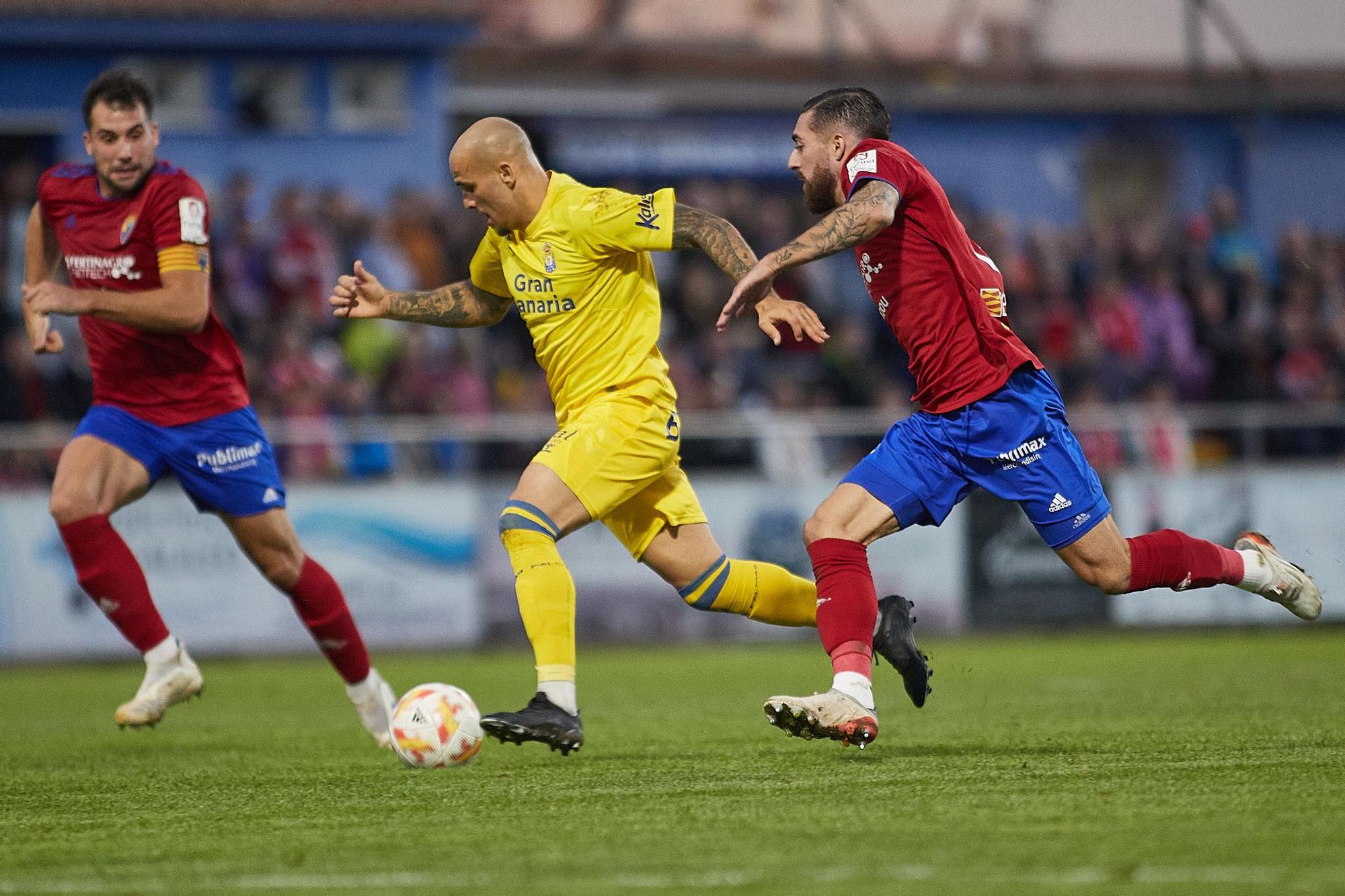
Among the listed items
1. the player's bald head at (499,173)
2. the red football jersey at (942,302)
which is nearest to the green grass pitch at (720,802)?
the red football jersey at (942,302)

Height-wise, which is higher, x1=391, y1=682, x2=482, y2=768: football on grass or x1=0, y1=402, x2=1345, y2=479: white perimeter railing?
x1=0, y1=402, x2=1345, y2=479: white perimeter railing

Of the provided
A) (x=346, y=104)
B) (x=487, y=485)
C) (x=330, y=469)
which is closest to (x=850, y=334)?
(x=487, y=485)

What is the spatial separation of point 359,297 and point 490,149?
0.97 meters

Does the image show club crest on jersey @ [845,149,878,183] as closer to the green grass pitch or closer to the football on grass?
the green grass pitch

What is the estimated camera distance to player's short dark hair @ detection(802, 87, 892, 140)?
22.4 ft

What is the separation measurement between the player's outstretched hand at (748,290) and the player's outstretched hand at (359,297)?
178cm

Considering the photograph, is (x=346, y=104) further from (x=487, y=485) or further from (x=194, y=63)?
(x=487, y=485)

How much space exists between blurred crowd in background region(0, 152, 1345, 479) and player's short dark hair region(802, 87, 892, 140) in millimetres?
8897

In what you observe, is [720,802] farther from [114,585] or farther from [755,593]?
[114,585]

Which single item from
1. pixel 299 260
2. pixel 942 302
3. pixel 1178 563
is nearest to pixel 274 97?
pixel 299 260

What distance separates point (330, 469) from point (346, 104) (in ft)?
25.8

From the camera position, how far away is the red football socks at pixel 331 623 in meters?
7.83

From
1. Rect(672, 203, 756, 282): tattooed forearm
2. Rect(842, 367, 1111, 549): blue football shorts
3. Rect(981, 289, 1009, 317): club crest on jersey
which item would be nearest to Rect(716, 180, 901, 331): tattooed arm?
Rect(672, 203, 756, 282): tattooed forearm

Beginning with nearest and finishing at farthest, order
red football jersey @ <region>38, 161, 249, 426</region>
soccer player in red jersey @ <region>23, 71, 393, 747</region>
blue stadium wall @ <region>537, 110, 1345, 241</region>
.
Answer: soccer player in red jersey @ <region>23, 71, 393, 747</region>
red football jersey @ <region>38, 161, 249, 426</region>
blue stadium wall @ <region>537, 110, 1345, 241</region>
